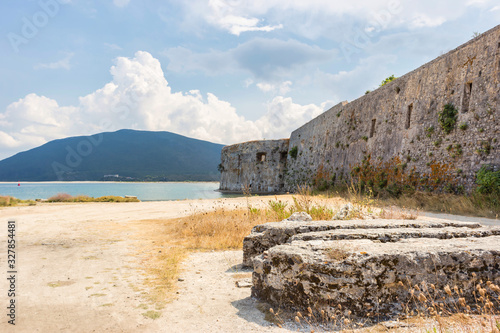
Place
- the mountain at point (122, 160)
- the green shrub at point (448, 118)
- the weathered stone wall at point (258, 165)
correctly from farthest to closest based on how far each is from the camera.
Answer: the mountain at point (122, 160) → the weathered stone wall at point (258, 165) → the green shrub at point (448, 118)

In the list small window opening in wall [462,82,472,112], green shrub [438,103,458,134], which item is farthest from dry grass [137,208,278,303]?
small window opening in wall [462,82,472,112]

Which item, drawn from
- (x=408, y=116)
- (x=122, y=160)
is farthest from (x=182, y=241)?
(x=122, y=160)

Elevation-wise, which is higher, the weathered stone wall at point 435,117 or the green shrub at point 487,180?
the weathered stone wall at point 435,117

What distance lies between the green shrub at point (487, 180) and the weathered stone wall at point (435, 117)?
0.31m

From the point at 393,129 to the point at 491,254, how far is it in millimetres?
13553

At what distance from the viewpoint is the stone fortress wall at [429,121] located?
1016 centimetres

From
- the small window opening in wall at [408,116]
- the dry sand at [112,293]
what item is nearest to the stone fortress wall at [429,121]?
the small window opening in wall at [408,116]

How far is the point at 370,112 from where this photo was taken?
17.7 metres

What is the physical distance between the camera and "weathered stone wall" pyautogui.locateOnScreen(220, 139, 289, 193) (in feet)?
114

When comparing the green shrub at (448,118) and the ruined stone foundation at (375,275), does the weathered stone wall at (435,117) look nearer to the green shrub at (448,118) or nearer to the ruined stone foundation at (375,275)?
the green shrub at (448,118)

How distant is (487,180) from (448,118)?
3080 millimetres

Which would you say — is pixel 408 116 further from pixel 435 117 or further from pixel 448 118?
pixel 448 118

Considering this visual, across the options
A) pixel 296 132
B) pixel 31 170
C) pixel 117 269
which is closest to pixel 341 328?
pixel 117 269

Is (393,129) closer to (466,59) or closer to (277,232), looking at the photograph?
(466,59)
